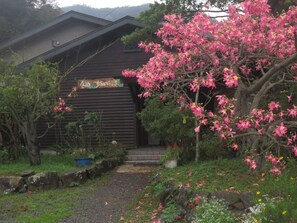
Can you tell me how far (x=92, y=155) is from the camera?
35.4ft

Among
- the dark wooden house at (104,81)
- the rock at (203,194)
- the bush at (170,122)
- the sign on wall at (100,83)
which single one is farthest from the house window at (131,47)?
the rock at (203,194)

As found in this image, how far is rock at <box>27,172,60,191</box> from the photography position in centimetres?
900

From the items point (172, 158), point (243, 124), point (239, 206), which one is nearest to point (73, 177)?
point (172, 158)

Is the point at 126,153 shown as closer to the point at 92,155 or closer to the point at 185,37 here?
the point at 92,155

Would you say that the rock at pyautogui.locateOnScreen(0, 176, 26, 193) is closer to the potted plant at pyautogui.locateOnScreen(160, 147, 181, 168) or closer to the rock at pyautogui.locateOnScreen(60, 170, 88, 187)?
the rock at pyautogui.locateOnScreen(60, 170, 88, 187)

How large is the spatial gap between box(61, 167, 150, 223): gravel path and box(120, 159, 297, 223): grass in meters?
0.29

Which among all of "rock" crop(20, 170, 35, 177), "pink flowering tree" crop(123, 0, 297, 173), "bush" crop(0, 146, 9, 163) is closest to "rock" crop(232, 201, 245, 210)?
"pink flowering tree" crop(123, 0, 297, 173)

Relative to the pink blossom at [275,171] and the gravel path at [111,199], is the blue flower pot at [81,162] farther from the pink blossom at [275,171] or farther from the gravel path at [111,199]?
the pink blossom at [275,171]

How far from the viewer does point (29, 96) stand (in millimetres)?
9773

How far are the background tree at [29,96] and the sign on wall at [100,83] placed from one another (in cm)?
289

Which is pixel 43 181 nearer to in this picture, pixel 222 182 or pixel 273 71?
pixel 222 182

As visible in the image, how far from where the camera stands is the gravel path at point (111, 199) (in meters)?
6.58

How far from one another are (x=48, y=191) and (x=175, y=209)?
4.00m

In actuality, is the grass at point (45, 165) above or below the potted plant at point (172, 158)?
below
